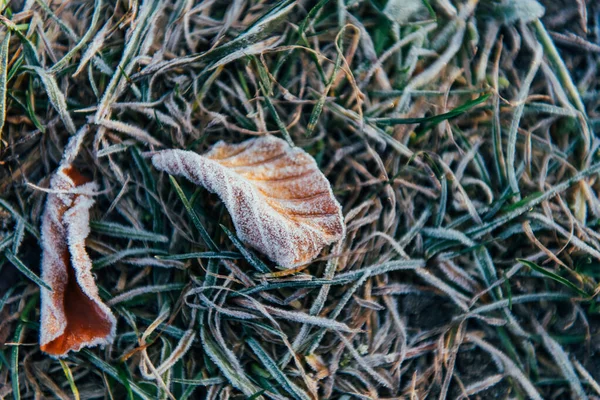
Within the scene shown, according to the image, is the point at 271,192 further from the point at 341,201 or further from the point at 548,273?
the point at 548,273

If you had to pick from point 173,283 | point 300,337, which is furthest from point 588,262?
point 173,283

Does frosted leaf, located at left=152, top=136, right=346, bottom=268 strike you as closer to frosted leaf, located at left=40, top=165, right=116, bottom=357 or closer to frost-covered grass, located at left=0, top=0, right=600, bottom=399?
frost-covered grass, located at left=0, top=0, right=600, bottom=399

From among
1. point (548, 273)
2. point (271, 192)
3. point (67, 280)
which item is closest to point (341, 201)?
point (271, 192)

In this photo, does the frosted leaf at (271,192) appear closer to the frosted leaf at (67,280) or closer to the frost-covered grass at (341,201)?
the frost-covered grass at (341,201)

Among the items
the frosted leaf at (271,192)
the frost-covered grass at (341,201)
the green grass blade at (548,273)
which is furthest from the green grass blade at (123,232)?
the green grass blade at (548,273)

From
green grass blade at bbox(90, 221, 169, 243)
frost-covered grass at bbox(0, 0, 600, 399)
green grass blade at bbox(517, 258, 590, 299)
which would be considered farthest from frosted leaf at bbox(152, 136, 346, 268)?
green grass blade at bbox(517, 258, 590, 299)

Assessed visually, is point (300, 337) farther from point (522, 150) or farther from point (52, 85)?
point (52, 85)
